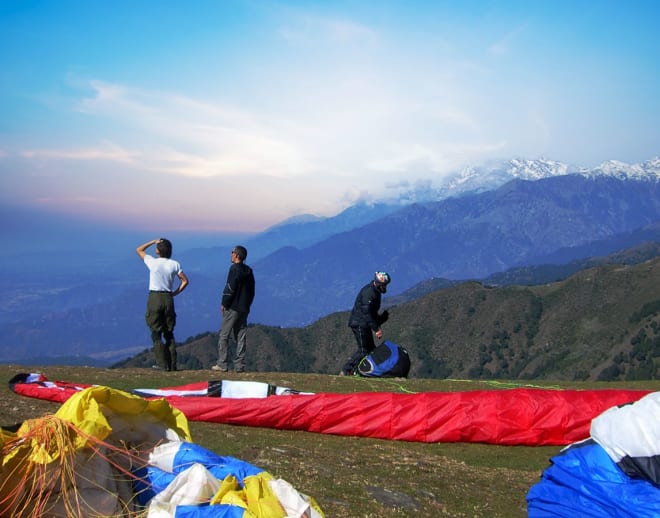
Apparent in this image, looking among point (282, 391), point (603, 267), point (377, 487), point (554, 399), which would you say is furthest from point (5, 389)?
point (603, 267)

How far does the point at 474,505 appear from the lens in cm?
835

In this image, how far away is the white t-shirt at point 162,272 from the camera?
1523cm

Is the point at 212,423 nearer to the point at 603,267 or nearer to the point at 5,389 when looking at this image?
the point at 5,389

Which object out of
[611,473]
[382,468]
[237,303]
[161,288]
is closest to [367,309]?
[237,303]

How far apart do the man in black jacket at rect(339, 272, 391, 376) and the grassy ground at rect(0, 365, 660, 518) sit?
6327mm

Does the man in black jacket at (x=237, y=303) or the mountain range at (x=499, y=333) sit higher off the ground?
the man in black jacket at (x=237, y=303)

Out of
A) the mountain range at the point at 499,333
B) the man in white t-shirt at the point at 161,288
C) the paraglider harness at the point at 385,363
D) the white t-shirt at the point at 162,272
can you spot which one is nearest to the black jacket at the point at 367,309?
the paraglider harness at the point at 385,363

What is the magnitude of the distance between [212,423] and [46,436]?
6.24 m

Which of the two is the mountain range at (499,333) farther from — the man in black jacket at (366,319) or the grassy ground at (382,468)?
the grassy ground at (382,468)

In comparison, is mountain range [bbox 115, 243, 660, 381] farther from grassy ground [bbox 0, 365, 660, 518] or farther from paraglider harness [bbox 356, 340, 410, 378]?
grassy ground [bbox 0, 365, 660, 518]

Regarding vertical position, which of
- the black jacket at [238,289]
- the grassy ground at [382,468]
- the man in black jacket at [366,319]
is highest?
the black jacket at [238,289]

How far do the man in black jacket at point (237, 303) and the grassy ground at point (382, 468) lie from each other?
337cm

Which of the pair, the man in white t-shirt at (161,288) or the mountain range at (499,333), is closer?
the man in white t-shirt at (161,288)

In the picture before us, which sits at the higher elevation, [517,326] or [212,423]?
[212,423]
